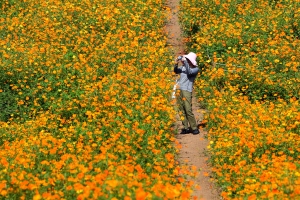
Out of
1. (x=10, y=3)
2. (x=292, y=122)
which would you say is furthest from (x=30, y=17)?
(x=292, y=122)

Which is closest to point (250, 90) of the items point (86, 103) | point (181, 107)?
point (181, 107)

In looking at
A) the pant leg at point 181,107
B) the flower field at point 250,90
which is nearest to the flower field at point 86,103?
the pant leg at point 181,107

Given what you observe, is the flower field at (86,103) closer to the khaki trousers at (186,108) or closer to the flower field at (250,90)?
the khaki trousers at (186,108)

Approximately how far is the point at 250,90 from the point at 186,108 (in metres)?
2.73

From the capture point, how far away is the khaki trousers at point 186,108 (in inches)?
402

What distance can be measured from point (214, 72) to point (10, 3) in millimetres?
9443

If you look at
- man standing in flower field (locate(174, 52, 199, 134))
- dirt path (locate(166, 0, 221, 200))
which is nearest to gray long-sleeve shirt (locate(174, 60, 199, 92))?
Result: man standing in flower field (locate(174, 52, 199, 134))

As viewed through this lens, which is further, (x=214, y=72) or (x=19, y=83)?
(x=214, y=72)

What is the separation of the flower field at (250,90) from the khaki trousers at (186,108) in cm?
48

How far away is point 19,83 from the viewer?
1209 cm

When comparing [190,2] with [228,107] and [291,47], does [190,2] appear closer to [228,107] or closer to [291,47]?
[291,47]

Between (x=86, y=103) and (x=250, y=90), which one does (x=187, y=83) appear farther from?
(x=250, y=90)

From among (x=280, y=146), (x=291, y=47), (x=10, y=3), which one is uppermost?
(x=10, y=3)

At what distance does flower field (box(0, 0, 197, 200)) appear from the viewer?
632 centimetres
